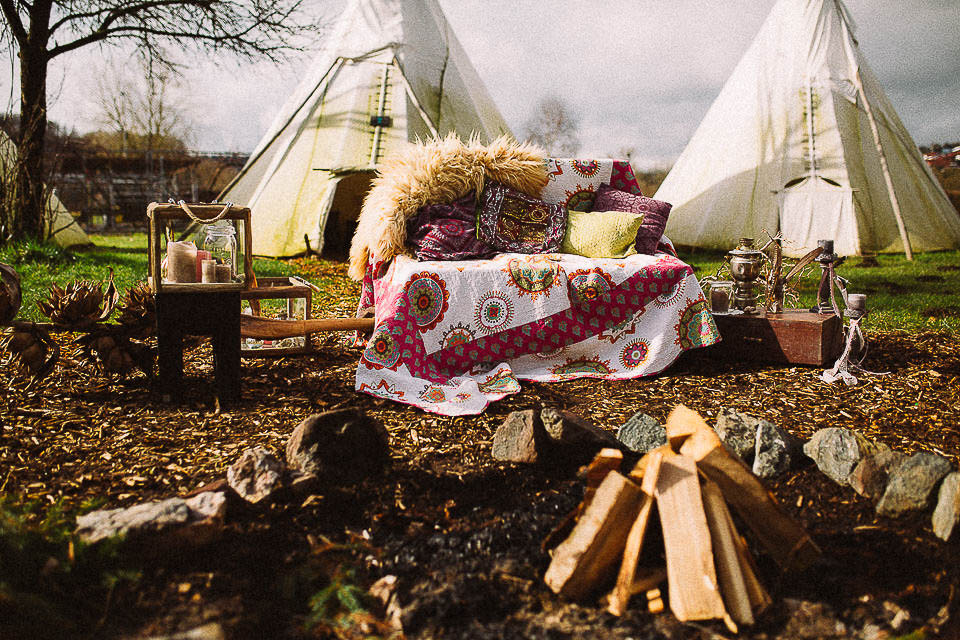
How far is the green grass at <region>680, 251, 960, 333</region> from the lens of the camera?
4852 millimetres

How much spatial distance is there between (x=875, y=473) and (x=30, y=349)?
323 cm

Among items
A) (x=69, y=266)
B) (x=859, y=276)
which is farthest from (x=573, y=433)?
(x=69, y=266)

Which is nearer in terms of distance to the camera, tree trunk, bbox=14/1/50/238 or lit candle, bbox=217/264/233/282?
lit candle, bbox=217/264/233/282

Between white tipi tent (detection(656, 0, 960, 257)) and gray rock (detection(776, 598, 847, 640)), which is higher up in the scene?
white tipi tent (detection(656, 0, 960, 257))

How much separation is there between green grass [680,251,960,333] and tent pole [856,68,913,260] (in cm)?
23

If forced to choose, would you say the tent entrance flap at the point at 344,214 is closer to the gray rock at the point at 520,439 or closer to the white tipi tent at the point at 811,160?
the white tipi tent at the point at 811,160

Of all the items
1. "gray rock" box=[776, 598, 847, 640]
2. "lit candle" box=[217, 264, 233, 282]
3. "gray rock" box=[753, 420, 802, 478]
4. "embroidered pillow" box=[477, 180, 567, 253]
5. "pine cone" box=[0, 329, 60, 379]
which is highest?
"embroidered pillow" box=[477, 180, 567, 253]

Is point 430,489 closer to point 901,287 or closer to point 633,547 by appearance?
point 633,547

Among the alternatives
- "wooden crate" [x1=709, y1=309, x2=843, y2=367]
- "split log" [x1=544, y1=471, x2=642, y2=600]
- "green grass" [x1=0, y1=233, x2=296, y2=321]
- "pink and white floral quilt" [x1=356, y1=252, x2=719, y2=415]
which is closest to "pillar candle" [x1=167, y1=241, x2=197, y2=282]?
"pink and white floral quilt" [x1=356, y1=252, x2=719, y2=415]

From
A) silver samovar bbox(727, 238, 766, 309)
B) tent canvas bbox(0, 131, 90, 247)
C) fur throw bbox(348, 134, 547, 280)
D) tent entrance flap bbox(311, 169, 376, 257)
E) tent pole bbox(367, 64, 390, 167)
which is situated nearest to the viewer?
silver samovar bbox(727, 238, 766, 309)

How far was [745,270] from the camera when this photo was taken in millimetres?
3908

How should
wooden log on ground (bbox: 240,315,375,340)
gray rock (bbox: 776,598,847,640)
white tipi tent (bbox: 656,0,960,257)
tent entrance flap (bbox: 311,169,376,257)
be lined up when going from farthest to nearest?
1. white tipi tent (bbox: 656,0,960,257)
2. tent entrance flap (bbox: 311,169,376,257)
3. wooden log on ground (bbox: 240,315,375,340)
4. gray rock (bbox: 776,598,847,640)

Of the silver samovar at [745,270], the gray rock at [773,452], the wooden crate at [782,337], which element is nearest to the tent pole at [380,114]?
the silver samovar at [745,270]

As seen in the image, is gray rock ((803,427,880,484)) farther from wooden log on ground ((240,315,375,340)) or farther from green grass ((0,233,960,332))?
green grass ((0,233,960,332))
